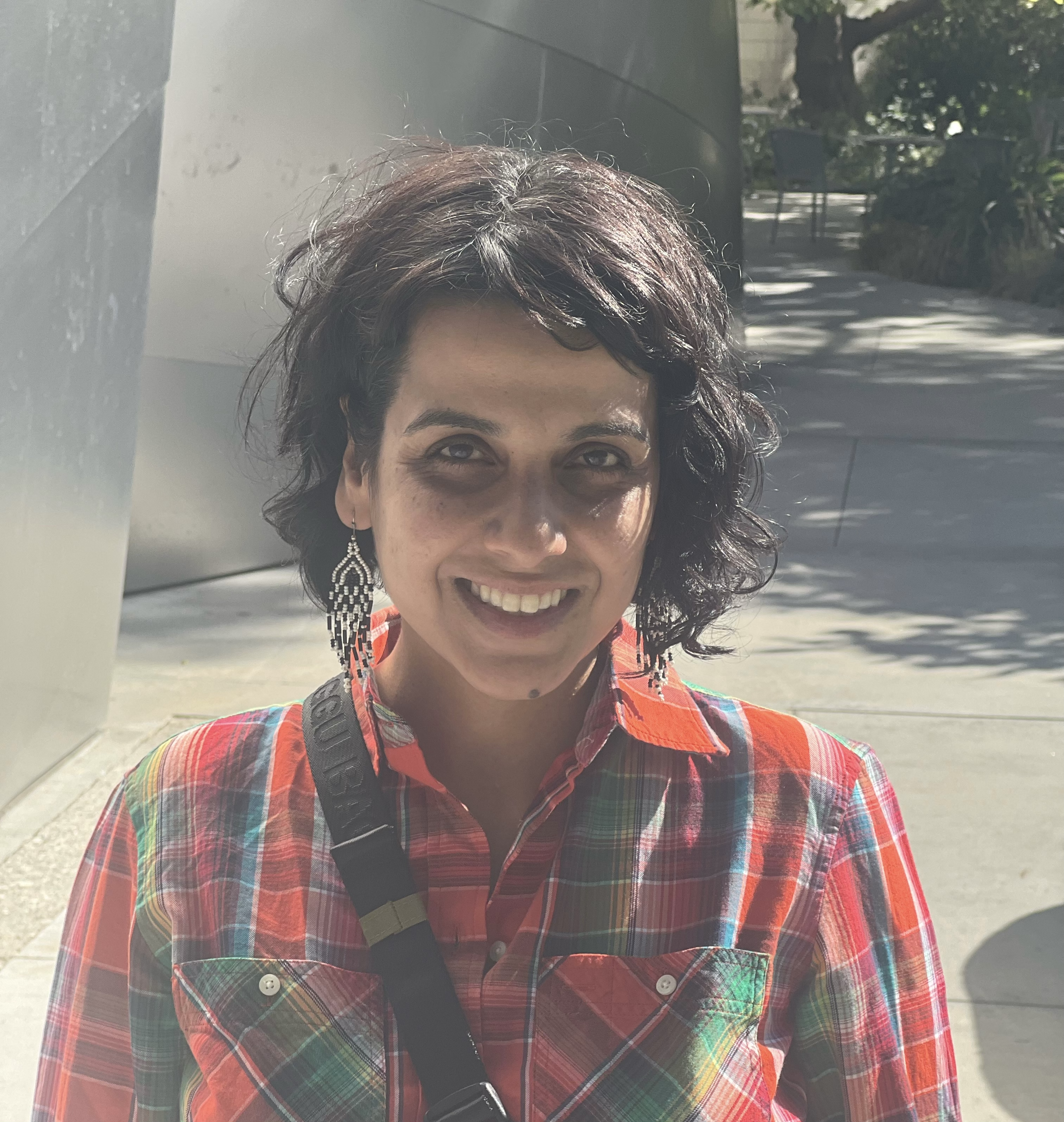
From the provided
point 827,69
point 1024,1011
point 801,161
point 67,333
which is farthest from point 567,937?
point 827,69

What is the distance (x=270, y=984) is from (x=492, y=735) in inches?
13.2

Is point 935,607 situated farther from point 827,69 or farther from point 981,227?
point 827,69

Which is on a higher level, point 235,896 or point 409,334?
point 409,334

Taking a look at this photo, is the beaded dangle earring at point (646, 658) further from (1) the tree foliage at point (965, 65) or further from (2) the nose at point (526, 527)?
(1) the tree foliage at point (965, 65)

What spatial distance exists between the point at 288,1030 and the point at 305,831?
0.19m

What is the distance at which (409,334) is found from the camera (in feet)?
4.74

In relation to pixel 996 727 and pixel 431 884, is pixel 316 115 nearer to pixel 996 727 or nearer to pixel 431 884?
pixel 996 727

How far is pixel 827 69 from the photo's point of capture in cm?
2433

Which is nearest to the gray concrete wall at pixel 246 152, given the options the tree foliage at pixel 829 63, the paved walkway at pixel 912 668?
the paved walkway at pixel 912 668

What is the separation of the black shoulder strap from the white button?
180 millimetres

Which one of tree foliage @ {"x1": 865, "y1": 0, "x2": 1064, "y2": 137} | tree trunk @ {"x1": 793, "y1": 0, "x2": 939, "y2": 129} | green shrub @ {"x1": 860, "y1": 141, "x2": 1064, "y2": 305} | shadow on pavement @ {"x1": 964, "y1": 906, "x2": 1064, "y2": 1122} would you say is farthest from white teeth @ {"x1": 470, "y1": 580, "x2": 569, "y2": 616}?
tree trunk @ {"x1": 793, "y1": 0, "x2": 939, "y2": 129}

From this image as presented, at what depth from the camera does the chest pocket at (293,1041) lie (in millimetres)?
1403

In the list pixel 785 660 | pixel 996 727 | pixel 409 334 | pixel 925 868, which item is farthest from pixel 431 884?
pixel 785 660

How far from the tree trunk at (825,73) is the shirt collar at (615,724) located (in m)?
23.8
